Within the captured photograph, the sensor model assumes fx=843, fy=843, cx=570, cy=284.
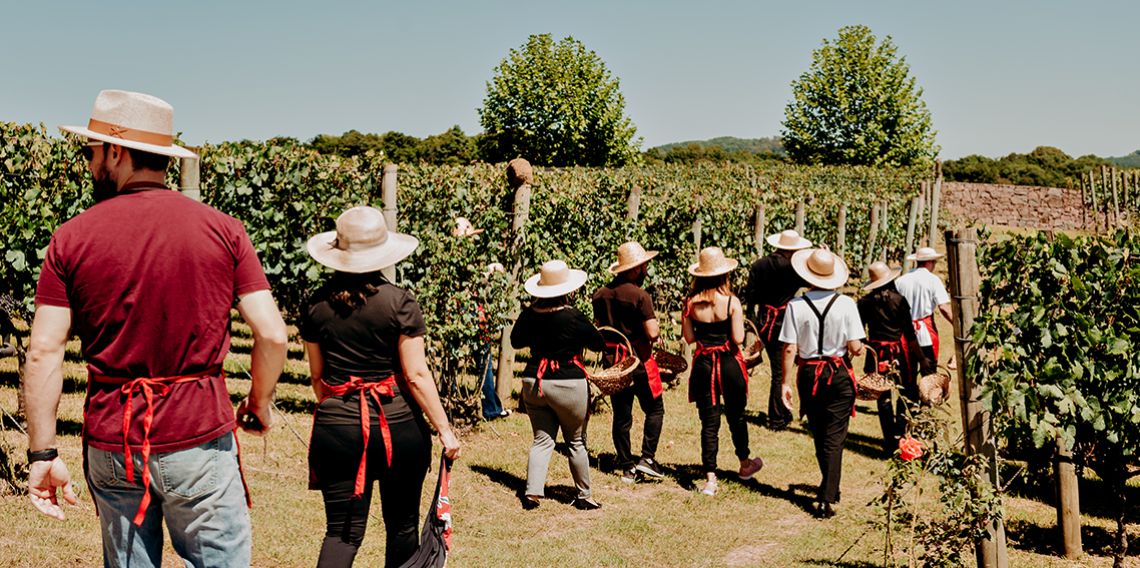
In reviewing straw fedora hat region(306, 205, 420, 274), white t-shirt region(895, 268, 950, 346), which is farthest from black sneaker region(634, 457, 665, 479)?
straw fedora hat region(306, 205, 420, 274)

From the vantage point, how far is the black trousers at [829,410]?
5879 millimetres

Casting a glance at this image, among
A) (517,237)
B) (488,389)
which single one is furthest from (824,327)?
(488,389)

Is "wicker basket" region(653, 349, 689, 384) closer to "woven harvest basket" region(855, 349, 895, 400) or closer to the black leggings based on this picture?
"woven harvest basket" region(855, 349, 895, 400)

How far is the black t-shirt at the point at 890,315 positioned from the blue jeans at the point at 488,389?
3.29m

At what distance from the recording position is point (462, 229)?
→ 7.00m

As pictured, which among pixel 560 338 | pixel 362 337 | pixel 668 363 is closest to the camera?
pixel 362 337

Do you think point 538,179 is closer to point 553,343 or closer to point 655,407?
point 655,407

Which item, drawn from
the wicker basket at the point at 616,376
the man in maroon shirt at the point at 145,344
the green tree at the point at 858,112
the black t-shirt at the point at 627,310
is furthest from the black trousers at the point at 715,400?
the green tree at the point at 858,112

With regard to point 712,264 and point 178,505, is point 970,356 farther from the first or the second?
point 178,505

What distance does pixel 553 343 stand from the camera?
5.45 m

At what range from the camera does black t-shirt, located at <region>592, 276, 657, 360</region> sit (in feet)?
21.1

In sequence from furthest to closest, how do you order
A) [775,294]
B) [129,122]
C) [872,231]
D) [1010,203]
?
[1010,203]
[872,231]
[775,294]
[129,122]

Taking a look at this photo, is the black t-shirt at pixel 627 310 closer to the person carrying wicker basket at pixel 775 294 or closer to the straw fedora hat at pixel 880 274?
the person carrying wicker basket at pixel 775 294

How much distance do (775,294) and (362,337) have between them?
551 centimetres
